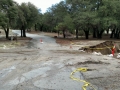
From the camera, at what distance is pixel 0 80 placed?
733 cm

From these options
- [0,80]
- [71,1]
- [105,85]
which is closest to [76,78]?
[105,85]

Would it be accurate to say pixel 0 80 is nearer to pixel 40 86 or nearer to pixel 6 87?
pixel 6 87

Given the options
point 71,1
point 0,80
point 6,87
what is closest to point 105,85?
point 6,87

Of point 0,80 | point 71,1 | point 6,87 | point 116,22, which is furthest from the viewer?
point 71,1

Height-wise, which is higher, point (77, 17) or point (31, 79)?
point (77, 17)

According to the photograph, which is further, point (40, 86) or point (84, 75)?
point (84, 75)

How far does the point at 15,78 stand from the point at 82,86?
272 centimetres

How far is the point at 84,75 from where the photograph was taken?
8.21 m

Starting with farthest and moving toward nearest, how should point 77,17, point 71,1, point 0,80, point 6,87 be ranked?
point 71,1 < point 77,17 < point 0,80 < point 6,87

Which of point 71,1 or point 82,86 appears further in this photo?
point 71,1

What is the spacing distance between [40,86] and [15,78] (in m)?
1.53

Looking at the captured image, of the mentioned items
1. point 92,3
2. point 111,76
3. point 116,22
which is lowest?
point 111,76

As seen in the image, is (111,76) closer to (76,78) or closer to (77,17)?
(76,78)

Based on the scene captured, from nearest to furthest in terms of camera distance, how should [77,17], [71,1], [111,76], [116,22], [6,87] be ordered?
[6,87]
[111,76]
[116,22]
[77,17]
[71,1]
